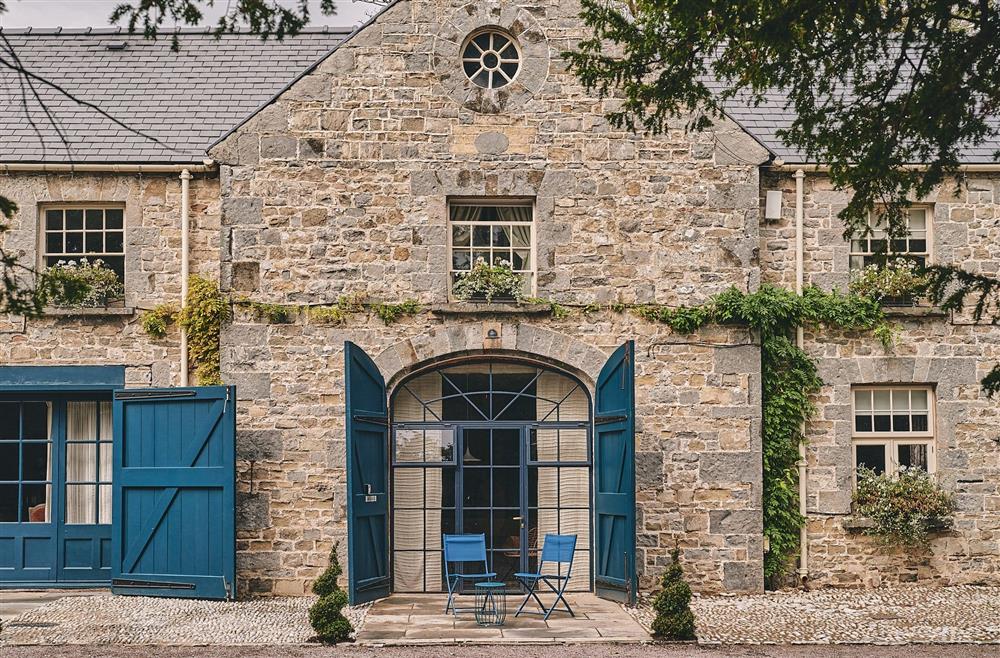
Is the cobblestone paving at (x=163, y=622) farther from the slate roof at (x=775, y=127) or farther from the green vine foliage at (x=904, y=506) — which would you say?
the slate roof at (x=775, y=127)

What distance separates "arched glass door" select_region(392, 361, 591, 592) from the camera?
12.8 meters

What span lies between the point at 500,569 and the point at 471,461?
125 centimetres

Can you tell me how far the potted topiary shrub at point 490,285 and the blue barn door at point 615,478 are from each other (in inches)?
52.4

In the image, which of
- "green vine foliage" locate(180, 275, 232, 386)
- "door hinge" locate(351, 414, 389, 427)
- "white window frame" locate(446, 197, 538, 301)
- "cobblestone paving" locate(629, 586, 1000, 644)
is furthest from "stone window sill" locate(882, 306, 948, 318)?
"green vine foliage" locate(180, 275, 232, 386)

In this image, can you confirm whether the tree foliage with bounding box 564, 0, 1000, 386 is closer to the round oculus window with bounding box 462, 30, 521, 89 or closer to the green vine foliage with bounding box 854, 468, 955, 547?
the round oculus window with bounding box 462, 30, 521, 89

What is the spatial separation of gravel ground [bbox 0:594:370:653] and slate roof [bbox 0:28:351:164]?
4.96 m

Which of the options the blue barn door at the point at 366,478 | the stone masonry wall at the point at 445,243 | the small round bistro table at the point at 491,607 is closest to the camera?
the small round bistro table at the point at 491,607

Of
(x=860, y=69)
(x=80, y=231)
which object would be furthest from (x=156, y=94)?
(x=860, y=69)

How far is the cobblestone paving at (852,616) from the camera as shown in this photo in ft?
33.8

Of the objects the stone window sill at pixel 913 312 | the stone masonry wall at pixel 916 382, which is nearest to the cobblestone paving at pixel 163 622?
the stone masonry wall at pixel 916 382

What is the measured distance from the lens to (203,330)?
41.8ft

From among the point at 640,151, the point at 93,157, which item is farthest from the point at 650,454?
the point at 93,157

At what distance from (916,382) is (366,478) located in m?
6.34

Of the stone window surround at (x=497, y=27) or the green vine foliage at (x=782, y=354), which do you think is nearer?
the green vine foliage at (x=782, y=354)
